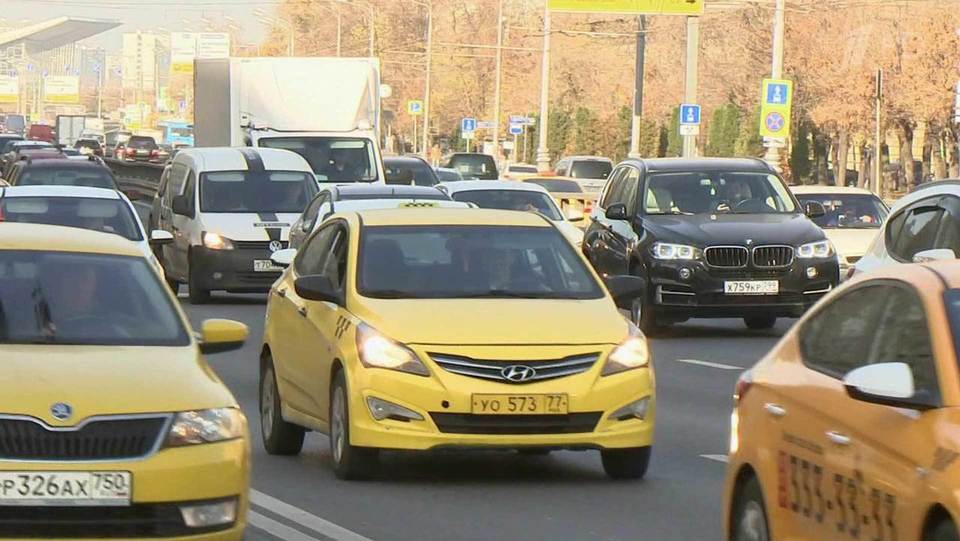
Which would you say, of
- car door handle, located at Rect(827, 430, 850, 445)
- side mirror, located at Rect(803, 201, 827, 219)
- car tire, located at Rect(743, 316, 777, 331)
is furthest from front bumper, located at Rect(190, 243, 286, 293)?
car door handle, located at Rect(827, 430, 850, 445)

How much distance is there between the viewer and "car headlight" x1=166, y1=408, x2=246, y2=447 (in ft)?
27.1

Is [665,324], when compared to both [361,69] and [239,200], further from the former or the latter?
[361,69]

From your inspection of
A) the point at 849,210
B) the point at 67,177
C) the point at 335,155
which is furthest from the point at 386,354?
the point at 67,177

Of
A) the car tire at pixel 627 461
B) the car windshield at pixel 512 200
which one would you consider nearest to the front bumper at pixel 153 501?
the car tire at pixel 627 461

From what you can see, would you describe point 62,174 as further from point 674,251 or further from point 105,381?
point 105,381

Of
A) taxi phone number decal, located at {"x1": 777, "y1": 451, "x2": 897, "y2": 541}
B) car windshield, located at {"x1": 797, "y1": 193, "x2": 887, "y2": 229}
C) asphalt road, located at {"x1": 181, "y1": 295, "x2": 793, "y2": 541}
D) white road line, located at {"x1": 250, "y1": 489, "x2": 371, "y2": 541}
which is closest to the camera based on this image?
taxi phone number decal, located at {"x1": 777, "y1": 451, "x2": 897, "y2": 541}

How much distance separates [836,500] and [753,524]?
939 millimetres

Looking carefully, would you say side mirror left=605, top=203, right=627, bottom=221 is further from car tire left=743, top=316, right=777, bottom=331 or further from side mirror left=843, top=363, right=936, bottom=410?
side mirror left=843, top=363, right=936, bottom=410

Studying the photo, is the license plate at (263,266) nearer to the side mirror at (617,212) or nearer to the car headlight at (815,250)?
the side mirror at (617,212)

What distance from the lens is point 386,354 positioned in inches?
458

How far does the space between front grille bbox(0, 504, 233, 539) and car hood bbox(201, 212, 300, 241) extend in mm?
20162

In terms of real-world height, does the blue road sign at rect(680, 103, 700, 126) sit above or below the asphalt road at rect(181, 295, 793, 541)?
above

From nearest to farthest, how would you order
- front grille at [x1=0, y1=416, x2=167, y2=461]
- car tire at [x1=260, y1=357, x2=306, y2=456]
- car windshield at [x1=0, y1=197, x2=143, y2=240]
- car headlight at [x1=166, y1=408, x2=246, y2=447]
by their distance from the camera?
1. front grille at [x1=0, y1=416, x2=167, y2=461]
2. car headlight at [x1=166, y1=408, x2=246, y2=447]
3. car tire at [x1=260, y1=357, x2=306, y2=456]
4. car windshield at [x1=0, y1=197, x2=143, y2=240]

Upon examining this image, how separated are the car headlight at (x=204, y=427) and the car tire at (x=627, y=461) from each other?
3.73 meters
